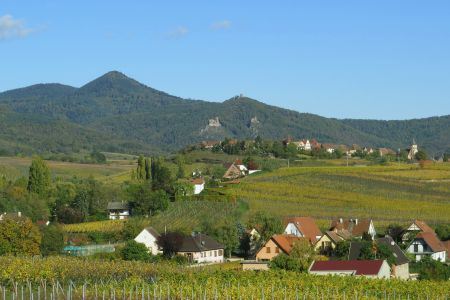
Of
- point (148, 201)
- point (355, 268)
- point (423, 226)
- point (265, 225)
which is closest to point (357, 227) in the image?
point (423, 226)

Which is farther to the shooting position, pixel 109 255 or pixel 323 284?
pixel 109 255

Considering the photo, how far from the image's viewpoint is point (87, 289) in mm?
33781

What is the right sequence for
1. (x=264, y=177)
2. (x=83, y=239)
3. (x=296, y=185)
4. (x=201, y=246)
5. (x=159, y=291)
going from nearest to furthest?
1. (x=159, y=291)
2. (x=201, y=246)
3. (x=83, y=239)
4. (x=296, y=185)
5. (x=264, y=177)

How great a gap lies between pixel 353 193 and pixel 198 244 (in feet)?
86.9

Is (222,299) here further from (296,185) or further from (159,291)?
(296,185)

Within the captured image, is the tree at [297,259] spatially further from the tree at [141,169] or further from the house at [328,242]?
the tree at [141,169]

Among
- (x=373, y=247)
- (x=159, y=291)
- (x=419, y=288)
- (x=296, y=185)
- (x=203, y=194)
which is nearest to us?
(x=159, y=291)

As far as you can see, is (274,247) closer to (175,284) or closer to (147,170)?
(175,284)

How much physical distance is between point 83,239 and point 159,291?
3223cm

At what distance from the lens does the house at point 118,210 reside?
77581 mm

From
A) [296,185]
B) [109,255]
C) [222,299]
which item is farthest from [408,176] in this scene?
[222,299]

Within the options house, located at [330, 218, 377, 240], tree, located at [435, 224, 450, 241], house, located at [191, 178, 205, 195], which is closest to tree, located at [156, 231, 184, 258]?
house, located at [330, 218, 377, 240]

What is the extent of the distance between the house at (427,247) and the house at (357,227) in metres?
2.97

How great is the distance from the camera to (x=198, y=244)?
57.4m
